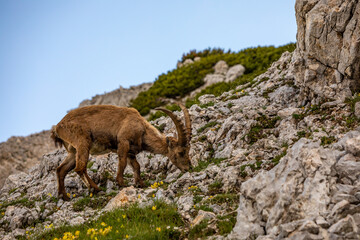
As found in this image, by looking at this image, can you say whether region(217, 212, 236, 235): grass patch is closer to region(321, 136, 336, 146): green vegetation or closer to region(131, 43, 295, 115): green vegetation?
region(321, 136, 336, 146): green vegetation

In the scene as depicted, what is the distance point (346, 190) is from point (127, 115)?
837cm

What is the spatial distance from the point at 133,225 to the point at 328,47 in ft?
25.0

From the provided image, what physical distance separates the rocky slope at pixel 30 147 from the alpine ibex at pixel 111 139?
10.9m

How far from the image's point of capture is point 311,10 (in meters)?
11.6

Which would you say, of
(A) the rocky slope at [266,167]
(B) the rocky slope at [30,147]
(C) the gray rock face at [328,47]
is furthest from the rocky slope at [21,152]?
(C) the gray rock face at [328,47]

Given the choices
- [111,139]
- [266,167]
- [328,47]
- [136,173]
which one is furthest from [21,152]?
[328,47]

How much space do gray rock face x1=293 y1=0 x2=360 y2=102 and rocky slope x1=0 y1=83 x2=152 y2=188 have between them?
1728 cm

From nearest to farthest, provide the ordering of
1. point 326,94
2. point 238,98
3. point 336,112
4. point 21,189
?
point 336,112, point 326,94, point 21,189, point 238,98

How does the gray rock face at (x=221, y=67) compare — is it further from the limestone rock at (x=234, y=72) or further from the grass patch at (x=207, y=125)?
the grass patch at (x=207, y=125)

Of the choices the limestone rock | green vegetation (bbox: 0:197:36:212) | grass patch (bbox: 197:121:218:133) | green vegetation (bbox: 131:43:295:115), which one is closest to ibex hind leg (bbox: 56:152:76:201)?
green vegetation (bbox: 0:197:36:212)

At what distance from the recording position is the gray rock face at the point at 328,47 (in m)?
10.5

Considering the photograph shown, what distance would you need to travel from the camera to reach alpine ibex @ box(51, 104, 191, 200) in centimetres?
1228

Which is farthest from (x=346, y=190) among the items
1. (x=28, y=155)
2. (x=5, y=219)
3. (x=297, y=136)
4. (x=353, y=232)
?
(x=28, y=155)

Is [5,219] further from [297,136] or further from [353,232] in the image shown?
[353,232]
